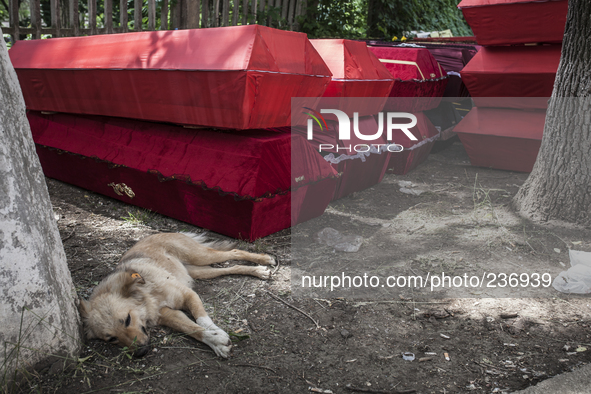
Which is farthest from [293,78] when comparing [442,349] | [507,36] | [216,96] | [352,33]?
[352,33]

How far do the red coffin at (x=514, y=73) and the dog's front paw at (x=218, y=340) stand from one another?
4649 millimetres

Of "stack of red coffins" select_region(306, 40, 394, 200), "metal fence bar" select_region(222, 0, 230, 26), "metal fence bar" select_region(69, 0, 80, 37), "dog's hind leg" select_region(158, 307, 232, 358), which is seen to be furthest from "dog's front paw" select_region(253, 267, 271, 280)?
"metal fence bar" select_region(222, 0, 230, 26)

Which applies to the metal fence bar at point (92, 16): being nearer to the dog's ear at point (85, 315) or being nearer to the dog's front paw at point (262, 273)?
the dog's front paw at point (262, 273)

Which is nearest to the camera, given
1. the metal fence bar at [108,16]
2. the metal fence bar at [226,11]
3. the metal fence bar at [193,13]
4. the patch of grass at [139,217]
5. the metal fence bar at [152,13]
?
the patch of grass at [139,217]

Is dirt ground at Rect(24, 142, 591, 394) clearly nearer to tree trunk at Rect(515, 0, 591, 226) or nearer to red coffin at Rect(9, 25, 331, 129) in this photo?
tree trunk at Rect(515, 0, 591, 226)

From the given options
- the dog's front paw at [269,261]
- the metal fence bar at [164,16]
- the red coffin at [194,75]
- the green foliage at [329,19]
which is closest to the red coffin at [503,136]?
the red coffin at [194,75]

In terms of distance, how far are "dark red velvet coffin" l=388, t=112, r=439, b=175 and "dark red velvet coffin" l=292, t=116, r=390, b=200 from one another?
381 millimetres

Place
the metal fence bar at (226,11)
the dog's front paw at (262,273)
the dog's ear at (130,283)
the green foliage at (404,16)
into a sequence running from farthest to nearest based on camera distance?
1. the green foliage at (404,16)
2. the metal fence bar at (226,11)
3. the dog's front paw at (262,273)
4. the dog's ear at (130,283)

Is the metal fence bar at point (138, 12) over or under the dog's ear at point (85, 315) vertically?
over

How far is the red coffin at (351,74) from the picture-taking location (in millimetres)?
4234

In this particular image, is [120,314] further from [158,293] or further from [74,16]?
[74,16]

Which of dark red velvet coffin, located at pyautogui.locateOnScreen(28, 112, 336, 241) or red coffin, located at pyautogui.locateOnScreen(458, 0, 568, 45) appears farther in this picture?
red coffin, located at pyautogui.locateOnScreen(458, 0, 568, 45)

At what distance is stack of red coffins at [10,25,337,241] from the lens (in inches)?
122

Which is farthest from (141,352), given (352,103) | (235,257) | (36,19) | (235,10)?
(235,10)
